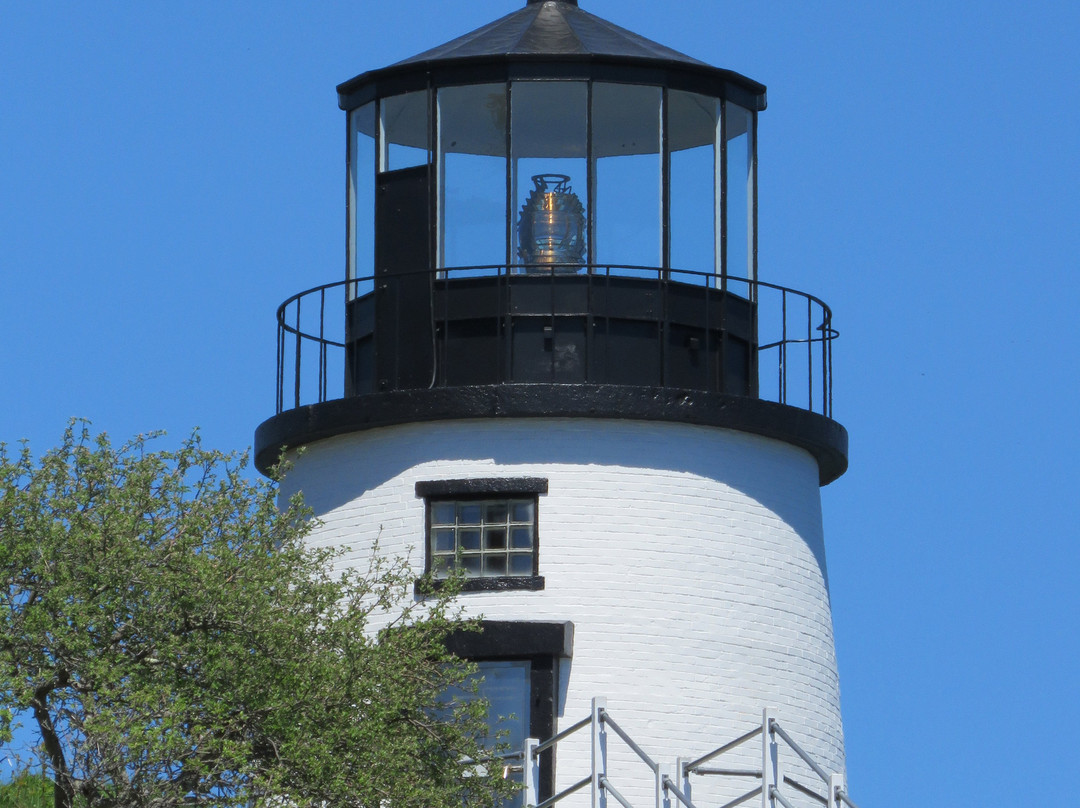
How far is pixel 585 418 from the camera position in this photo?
70.3 feet

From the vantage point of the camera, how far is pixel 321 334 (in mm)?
22797

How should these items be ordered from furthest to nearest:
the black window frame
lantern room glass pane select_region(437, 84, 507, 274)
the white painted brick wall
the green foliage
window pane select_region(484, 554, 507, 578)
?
1. the green foliage
2. lantern room glass pane select_region(437, 84, 507, 274)
3. window pane select_region(484, 554, 507, 578)
4. the white painted brick wall
5. the black window frame

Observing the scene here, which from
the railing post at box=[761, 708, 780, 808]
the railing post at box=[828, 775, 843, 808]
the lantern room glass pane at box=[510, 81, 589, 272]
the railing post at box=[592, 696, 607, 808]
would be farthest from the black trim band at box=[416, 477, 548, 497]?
the railing post at box=[828, 775, 843, 808]

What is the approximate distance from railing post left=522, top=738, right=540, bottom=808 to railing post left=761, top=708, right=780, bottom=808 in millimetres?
1836

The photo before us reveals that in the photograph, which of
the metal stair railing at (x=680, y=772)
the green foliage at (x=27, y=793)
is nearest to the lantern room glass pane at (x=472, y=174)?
the metal stair railing at (x=680, y=772)

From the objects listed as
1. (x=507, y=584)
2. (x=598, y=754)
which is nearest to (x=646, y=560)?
(x=507, y=584)

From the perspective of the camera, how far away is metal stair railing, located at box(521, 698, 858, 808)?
1942 cm

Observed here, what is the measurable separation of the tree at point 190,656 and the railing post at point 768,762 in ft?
7.98

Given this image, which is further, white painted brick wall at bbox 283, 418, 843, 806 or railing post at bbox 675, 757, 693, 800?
white painted brick wall at bbox 283, 418, 843, 806

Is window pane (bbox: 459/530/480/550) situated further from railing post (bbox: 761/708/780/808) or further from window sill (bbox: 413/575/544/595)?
railing post (bbox: 761/708/780/808)

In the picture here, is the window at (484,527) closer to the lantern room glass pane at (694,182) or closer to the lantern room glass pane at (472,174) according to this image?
the lantern room glass pane at (472,174)

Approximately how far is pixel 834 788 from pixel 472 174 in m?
6.65

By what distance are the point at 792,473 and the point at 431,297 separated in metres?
3.61

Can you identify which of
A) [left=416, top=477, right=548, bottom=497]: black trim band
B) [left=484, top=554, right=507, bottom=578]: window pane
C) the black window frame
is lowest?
the black window frame
